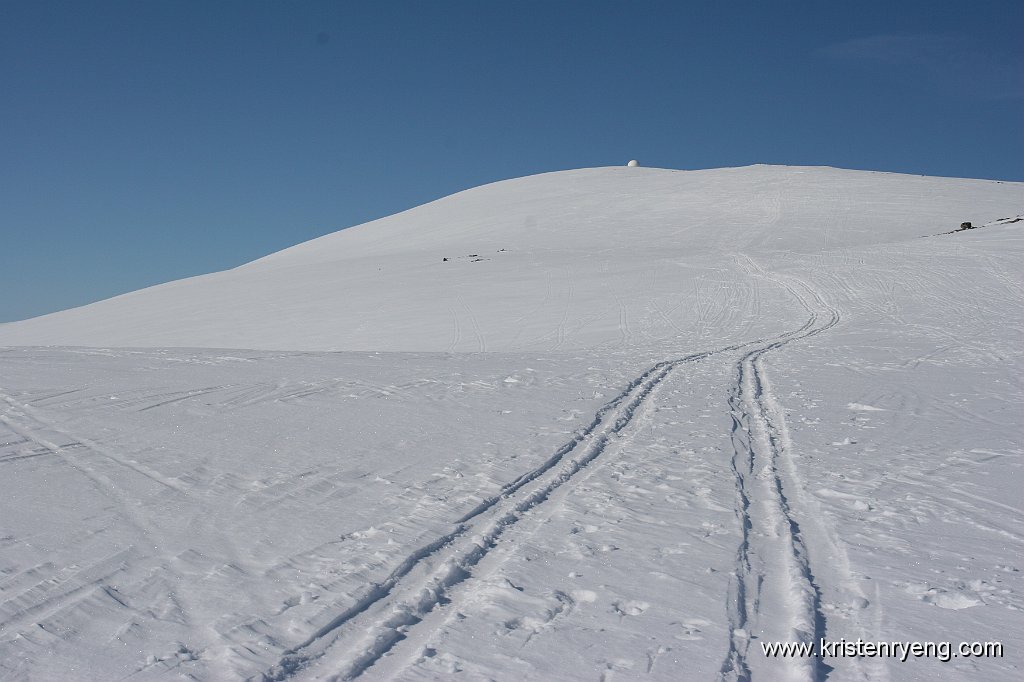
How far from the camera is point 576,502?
20.0ft

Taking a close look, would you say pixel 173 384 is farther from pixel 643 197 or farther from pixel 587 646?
pixel 643 197

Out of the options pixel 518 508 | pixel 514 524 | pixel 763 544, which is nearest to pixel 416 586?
pixel 514 524

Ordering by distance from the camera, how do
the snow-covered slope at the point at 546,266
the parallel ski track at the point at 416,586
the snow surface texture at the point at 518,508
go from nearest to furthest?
the parallel ski track at the point at 416,586, the snow surface texture at the point at 518,508, the snow-covered slope at the point at 546,266

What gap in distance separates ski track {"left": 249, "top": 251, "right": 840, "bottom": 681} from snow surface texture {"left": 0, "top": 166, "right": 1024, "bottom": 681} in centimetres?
2

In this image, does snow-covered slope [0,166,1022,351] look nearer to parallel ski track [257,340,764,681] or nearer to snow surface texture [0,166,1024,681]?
snow surface texture [0,166,1024,681]

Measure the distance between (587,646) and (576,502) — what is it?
87.8 inches

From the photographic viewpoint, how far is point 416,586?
14.9 feet

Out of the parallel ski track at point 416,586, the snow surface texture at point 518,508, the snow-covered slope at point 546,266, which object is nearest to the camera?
the parallel ski track at point 416,586

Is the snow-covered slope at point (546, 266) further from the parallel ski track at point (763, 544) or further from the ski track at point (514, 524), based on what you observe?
the ski track at point (514, 524)

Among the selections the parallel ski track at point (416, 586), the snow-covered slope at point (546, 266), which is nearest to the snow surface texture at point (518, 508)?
the parallel ski track at point (416, 586)

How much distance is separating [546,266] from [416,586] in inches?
1239

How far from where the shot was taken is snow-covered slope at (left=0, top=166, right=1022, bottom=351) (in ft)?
75.4

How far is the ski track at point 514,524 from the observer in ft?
12.4

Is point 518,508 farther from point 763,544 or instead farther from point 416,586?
point 763,544
